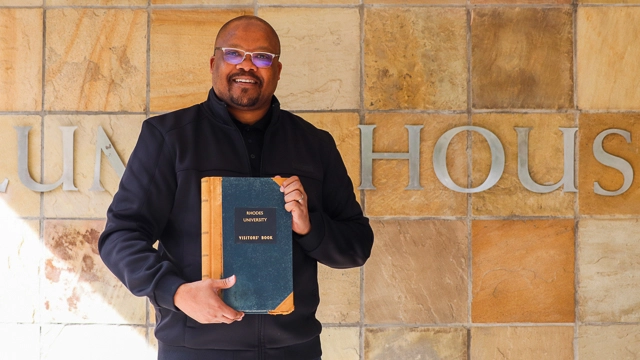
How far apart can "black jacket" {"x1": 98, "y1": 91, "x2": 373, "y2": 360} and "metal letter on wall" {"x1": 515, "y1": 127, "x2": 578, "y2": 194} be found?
234cm

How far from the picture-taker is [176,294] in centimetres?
236

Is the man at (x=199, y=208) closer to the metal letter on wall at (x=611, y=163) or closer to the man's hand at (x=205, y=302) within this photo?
the man's hand at (x=205, y=302)

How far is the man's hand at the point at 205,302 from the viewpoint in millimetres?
2314

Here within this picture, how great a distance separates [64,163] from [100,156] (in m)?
0.25

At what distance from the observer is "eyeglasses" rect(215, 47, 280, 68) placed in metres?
2.74

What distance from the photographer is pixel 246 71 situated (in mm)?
2723

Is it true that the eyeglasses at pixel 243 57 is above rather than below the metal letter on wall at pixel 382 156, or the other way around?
above

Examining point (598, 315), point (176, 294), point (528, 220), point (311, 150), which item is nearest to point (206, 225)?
point (176, 294)

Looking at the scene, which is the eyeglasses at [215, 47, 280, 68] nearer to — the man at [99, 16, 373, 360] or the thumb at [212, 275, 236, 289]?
the man at [99, 16, 373, 360]

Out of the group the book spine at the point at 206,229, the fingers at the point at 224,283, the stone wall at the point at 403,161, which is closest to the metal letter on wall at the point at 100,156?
the stone wall at the point at 403,161

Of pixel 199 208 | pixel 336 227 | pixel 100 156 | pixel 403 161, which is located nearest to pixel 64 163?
pixel 100 156

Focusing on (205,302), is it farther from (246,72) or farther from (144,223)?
(246,72)

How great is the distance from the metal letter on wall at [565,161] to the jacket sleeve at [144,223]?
2.90 meters

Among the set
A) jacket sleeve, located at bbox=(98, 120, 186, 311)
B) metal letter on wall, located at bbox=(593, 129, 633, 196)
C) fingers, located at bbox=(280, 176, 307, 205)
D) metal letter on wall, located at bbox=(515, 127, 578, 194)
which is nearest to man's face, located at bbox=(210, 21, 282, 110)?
jacket sleeve, located at bbox=(98, 120, 186, 311)
